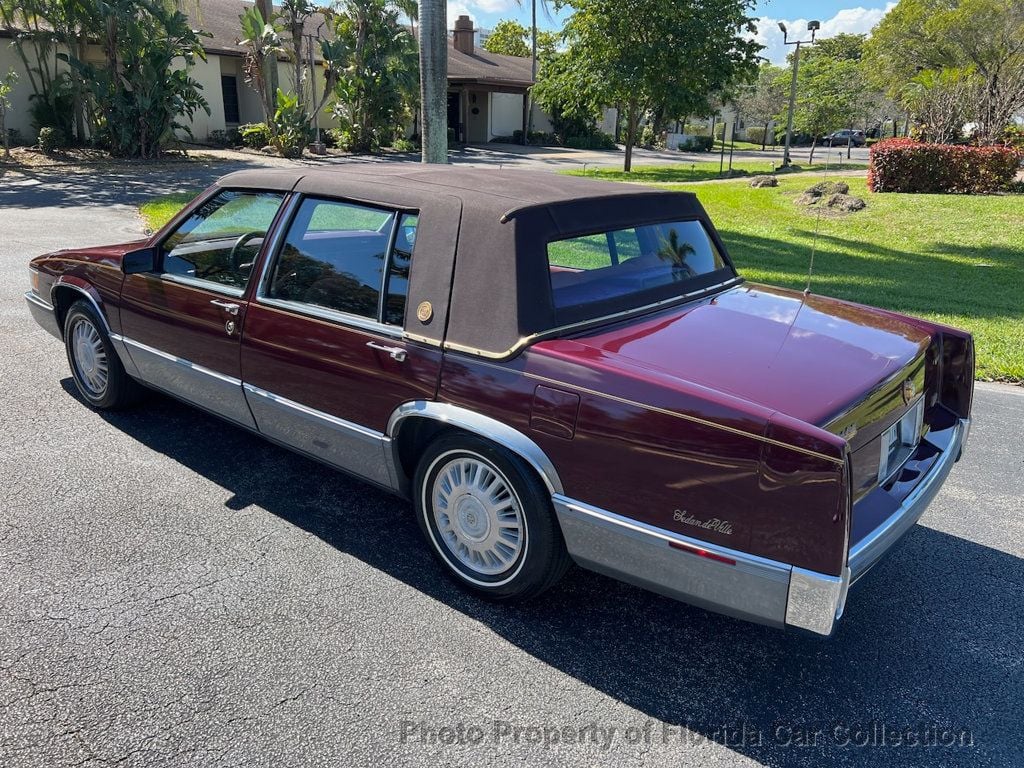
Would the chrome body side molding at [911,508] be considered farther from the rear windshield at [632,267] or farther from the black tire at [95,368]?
the black tire at [95,368]

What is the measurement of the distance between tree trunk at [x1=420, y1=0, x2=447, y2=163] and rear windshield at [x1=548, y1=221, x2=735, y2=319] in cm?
612

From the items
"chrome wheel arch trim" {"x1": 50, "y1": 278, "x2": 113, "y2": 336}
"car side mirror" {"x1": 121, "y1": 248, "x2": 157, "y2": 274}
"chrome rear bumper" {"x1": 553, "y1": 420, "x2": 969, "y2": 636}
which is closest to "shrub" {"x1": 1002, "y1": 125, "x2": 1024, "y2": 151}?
"chrome rear bumper" {"x1": 553, "y1": 420, "x2": 969, "y2": 636}

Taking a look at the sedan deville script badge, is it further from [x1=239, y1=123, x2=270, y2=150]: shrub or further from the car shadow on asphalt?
[x1=239, y1=123, x2=270, y2=150]: shrub

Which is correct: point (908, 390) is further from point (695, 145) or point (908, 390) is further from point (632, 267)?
point (695, 145)

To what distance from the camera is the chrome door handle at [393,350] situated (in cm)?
319

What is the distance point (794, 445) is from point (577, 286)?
1251 millimetres

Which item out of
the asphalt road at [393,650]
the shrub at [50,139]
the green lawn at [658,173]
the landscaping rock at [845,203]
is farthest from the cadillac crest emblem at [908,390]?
the shrub at [50,139]

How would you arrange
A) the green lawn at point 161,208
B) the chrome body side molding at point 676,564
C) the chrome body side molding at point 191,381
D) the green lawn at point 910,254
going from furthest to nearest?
the green lawn at point 161,208 < the green lawn at point 910,254 < the chrome body side molding at point 191,381 < the chrome body side molding at point 676,564

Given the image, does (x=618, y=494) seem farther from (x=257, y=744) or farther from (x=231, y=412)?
(x=231, y=412)

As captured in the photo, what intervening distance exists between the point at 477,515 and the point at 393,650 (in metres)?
0.60

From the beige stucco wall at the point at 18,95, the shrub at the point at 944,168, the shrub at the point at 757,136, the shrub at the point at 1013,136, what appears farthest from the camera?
the shrub at the point at 757,136

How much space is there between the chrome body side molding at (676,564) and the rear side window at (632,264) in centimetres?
88

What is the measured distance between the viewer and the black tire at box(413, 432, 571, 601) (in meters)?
2.91

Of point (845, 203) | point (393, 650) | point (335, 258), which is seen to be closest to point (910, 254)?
point (845, 203)
